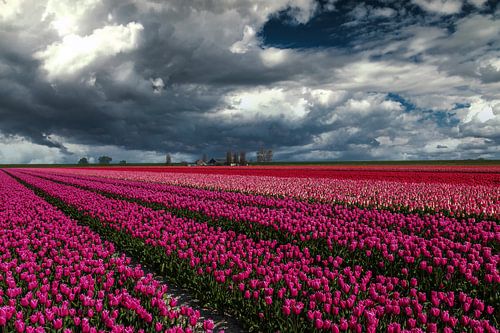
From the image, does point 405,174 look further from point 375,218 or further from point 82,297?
point 82,297

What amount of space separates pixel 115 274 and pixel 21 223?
22.6 feet

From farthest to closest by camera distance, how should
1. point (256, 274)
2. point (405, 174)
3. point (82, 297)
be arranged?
point (405, 174), point (256, 274), point (82, 297)

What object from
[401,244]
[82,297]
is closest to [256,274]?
[82,297]

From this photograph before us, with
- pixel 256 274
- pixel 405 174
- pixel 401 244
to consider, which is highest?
pixel 405 174

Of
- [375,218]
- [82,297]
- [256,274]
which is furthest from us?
[375,218]

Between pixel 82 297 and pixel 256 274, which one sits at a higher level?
pixel 82 297

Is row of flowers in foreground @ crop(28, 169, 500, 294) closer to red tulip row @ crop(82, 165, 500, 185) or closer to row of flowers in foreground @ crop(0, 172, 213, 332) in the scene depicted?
row of flowers in foreground @ crop(0, 172, 213, 332)

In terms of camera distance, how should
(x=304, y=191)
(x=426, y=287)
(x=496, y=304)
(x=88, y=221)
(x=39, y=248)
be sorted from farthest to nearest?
1. (x=304, y=191)
2. (x=88, y=221)
3. (x=39, y=248)
4. (x=426, y=287)
5. (x=496, y=304)

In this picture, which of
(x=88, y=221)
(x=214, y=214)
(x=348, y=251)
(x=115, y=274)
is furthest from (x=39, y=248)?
(x=348, y=251)

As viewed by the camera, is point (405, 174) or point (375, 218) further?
point (405, 174)

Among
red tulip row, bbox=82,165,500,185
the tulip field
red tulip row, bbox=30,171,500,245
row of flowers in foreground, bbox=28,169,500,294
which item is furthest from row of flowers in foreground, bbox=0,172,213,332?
red tulip row, bbox=82,165,500,185

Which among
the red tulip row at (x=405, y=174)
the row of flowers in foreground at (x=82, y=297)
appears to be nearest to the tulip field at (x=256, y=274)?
the row of flowers in foreground at (x=82, y=297)

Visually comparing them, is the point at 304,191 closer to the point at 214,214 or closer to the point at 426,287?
the point at 214,214

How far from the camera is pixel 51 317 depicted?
182 inches
